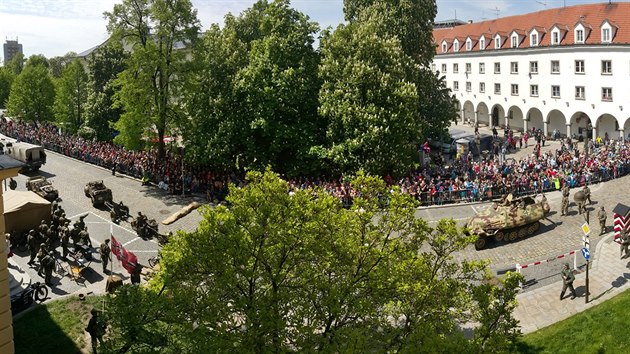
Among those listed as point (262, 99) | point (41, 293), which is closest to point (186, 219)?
point (262, 99)

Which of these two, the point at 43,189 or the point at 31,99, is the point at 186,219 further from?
the point at 31,99

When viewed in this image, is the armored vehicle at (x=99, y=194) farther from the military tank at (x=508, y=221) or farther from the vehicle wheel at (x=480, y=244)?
the vehicle wheel at (x=480, y=244)

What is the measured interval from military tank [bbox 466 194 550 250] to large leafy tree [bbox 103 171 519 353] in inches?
550

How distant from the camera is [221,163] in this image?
36.8 meters

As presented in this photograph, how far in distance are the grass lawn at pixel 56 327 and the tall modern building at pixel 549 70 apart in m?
47.0

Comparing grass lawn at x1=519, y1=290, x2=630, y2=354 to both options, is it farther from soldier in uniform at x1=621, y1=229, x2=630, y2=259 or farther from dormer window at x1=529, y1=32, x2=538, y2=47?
dormer window at x1=529, y1=32, x2=538, y2=47

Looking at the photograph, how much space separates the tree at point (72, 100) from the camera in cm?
5978

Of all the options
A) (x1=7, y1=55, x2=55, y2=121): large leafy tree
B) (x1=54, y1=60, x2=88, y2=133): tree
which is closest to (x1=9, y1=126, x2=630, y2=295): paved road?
(x1=54, y1=60, x2=88, y2=133): tree

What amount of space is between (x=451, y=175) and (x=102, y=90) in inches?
1506

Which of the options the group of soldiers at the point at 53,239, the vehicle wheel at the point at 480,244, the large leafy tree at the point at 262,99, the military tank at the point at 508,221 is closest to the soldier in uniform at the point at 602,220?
the military tank at the point at 508,221

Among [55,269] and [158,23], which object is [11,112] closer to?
[158,23]

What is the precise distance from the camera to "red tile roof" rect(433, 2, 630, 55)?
48.5 m

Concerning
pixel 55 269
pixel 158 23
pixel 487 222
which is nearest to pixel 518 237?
pixel 487 222

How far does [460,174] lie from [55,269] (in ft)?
86.7
